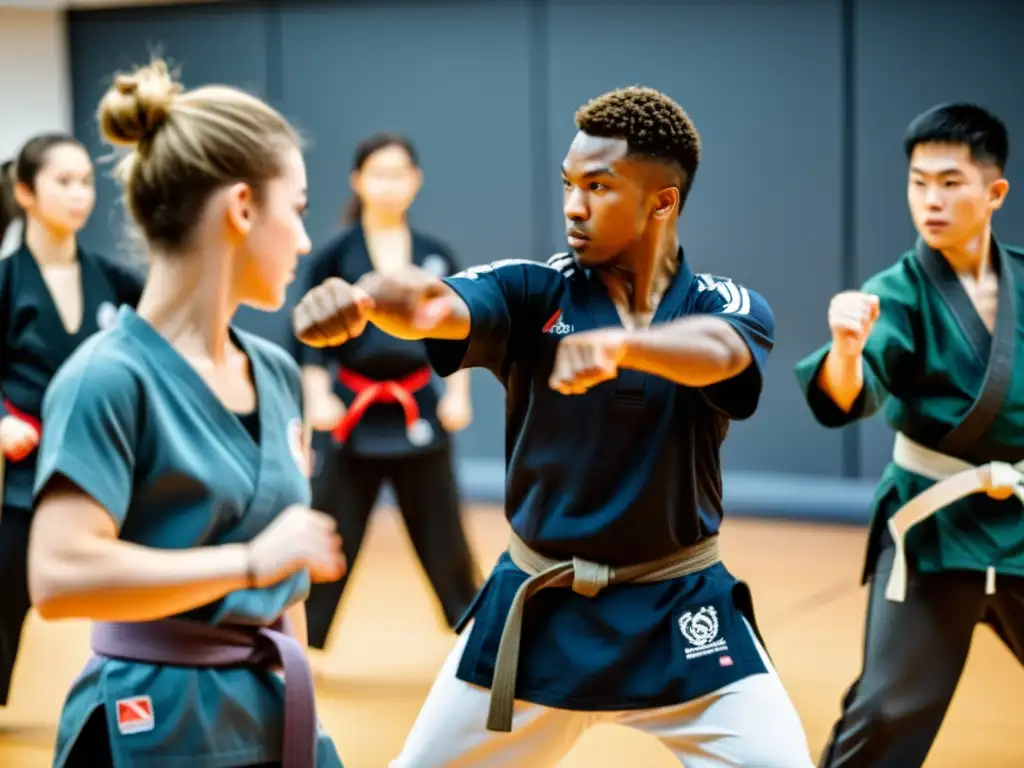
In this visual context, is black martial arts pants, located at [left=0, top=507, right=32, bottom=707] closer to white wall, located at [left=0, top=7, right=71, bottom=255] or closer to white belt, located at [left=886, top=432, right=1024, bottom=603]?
white belt, located at [left=886, top=432, right=1024, bottom=603]

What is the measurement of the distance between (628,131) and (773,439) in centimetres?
484

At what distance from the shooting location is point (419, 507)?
4484 millimetres

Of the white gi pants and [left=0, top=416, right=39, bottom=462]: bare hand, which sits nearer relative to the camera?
the white gi pants

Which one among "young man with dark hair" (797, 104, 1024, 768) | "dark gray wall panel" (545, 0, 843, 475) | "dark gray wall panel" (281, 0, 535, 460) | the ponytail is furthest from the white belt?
"dark gray wall panel" (281, 0, 535, 460)

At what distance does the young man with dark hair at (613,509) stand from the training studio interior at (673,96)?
2624 millimetres

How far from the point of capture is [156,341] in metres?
1.78

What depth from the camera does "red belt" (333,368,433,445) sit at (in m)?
4.43

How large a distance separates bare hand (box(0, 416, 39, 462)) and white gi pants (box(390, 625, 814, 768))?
76.4 inches

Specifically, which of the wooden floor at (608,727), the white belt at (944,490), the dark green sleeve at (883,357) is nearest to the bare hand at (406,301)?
the dark green sleeve at (883,357)

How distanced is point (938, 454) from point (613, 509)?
1.02 m

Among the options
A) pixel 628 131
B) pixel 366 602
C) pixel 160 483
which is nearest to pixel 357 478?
pixel 366 602

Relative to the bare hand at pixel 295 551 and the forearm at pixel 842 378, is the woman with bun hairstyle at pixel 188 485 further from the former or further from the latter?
the forearm at pixel 842 378

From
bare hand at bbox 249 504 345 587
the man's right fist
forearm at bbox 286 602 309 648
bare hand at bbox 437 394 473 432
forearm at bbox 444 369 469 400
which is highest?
the man's right fist

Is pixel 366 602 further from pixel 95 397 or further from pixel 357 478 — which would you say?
pixel 95 397
